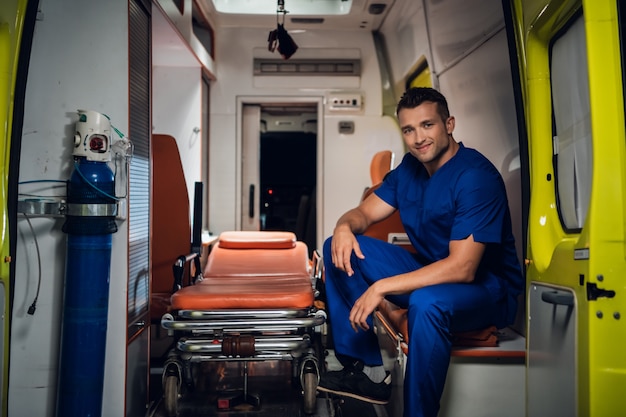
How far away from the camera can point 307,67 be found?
232 inches

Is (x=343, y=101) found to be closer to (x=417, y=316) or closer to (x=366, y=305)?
(x=366, y=305)

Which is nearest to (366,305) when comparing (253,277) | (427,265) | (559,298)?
(427,265)

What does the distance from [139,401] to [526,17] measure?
8.51 ft

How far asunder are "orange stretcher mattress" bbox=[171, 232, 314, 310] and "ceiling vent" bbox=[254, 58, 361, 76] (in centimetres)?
232

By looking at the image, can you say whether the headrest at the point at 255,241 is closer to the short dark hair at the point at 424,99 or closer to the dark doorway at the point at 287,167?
the short dark hair at the point at 424,99

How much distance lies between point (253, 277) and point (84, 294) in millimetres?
1414

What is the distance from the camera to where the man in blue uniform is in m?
2.08

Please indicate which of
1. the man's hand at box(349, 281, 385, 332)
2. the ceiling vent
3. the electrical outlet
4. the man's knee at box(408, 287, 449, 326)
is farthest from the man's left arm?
the ceiling vent

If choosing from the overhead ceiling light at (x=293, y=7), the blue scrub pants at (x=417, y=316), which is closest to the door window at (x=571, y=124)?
the blue scrub pants at (x=417, y=316)

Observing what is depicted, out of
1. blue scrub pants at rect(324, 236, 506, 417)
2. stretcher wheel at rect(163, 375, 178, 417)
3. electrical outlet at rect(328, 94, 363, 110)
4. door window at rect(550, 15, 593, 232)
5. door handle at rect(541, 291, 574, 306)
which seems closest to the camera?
door handle at rect(541, 291, 574, 306)

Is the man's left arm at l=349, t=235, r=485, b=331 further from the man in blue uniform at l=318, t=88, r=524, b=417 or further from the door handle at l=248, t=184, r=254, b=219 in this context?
the door handle at l=248, t=184, r=254, b=219

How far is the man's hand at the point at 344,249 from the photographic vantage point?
2551mm

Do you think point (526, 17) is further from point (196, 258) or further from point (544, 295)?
point (196, 258)

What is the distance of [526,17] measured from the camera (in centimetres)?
196
